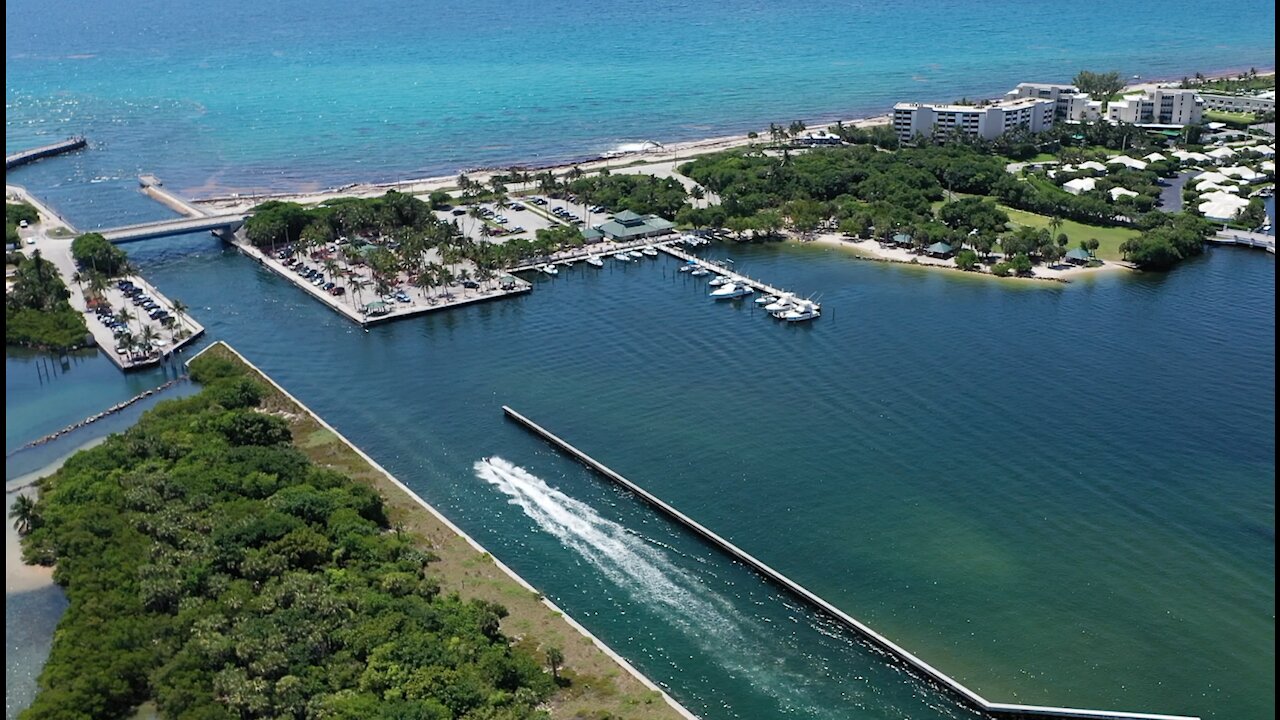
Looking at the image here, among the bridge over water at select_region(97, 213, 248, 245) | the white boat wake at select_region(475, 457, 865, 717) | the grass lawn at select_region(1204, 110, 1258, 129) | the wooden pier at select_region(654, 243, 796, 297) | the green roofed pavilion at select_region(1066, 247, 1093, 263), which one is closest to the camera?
the white boat wake at select_region(475, 457, 865, 717)

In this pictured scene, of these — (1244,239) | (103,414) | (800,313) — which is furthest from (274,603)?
(1244,239)

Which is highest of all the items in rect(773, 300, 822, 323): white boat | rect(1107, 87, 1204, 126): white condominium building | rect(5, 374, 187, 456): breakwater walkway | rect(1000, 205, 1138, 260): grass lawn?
rect(1107, 87, 1204, 126): white condominium building

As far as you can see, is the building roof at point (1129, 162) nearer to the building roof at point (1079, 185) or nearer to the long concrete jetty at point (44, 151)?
the building roof at point (1079, 185)

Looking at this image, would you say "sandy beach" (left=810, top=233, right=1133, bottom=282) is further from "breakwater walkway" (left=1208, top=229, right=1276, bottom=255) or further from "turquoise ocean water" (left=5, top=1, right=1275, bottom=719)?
"breakwater walkway" (left=1208, top=229, right=1276, bottom=255)

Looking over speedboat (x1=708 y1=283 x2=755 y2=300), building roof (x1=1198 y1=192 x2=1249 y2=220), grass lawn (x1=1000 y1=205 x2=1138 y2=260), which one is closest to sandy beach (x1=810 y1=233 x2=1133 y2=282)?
grass lawn (x1=1000 y1=205 x2=1138 y2=260)

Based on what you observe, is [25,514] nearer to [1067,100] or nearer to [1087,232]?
[1087,232]

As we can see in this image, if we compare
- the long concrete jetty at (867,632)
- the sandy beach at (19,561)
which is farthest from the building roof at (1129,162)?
the sandy beach at (19,561)

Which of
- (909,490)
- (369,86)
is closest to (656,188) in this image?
(909,490)
